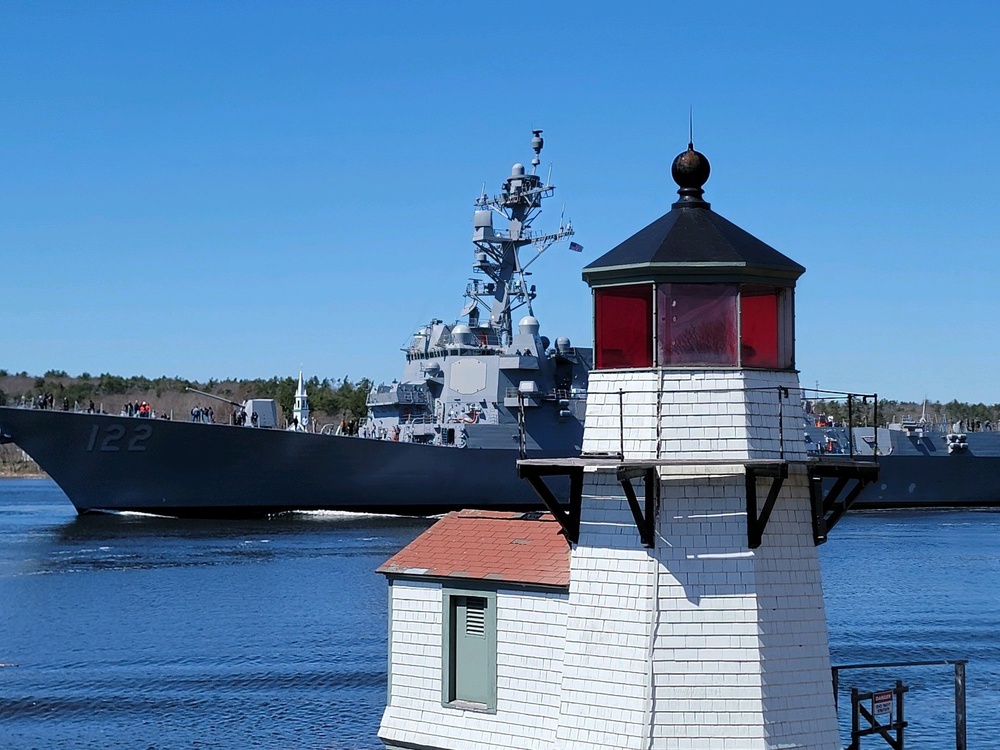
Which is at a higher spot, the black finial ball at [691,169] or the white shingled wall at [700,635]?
the black finial ball at [691,169]

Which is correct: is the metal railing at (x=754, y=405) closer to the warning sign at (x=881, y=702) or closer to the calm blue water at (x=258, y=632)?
the warning sign at (x=881, y=702)

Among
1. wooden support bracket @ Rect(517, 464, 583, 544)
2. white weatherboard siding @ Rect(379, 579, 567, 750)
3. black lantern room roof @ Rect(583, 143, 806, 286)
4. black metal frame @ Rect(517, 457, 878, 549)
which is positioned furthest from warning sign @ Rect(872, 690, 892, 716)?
black lantern room roof @ Rect(583, 143, 806, 286)

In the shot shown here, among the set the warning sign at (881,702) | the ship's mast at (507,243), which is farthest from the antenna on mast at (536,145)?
the warning sign at (881,702)

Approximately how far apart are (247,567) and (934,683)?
745 inches

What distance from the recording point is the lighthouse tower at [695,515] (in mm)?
8844

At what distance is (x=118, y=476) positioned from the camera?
49375 millimetres

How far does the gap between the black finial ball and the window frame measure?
11.6 ft

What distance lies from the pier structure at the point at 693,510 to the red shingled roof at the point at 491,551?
433 mm

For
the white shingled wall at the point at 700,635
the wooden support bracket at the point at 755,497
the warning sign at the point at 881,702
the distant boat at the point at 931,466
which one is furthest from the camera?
the distant boat at the point at 931,466

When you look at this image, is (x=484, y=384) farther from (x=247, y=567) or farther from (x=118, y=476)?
(x=247, y=567)

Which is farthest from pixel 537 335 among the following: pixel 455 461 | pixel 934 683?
pixel 934 683

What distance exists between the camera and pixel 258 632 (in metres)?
24.4

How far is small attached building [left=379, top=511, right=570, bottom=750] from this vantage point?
998cm

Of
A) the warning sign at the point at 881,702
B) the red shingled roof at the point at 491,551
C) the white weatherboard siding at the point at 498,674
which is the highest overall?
the red shingled roof at the point at 491,551
